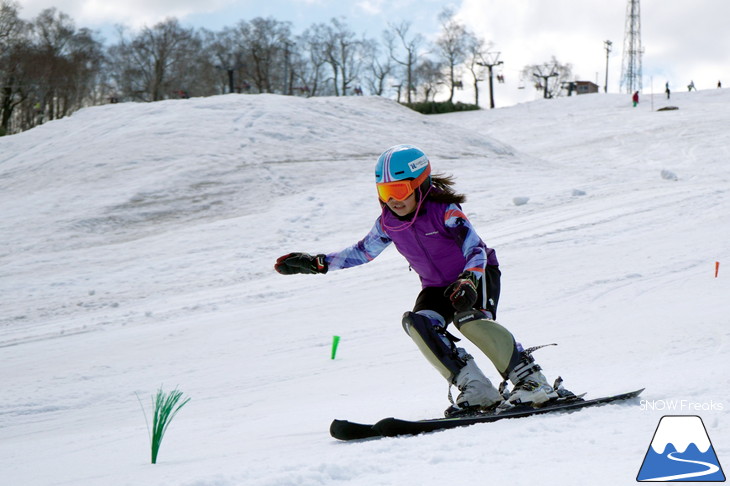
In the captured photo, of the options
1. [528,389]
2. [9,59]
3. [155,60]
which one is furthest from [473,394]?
[155,60]

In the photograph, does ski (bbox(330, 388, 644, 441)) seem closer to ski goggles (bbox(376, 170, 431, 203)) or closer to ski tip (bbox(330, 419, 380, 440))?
ski tip (bbox(330, 419, 380, 440))

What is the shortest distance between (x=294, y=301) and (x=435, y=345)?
5.24 m

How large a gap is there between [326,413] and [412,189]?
185 centimetres

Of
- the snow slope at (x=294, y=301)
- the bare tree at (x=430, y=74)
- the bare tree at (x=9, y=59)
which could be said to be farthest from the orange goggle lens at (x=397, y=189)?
the bare tree at (x=430, y=74)

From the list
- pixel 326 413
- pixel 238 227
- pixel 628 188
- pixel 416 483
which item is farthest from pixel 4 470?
pixel 628 188

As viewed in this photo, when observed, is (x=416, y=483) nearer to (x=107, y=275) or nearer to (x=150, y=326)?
(x=150, y=326)

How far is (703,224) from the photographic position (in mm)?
10539

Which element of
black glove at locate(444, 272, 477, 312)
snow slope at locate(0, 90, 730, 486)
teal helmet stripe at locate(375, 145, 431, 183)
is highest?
teal helmet stripe at locate(375, 145, 431, 183)

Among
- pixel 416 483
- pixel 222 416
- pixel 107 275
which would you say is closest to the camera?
pixel 416 483

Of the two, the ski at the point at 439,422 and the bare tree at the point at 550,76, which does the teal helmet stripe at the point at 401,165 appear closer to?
the ski at the point at 439,422

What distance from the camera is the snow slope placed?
315cm

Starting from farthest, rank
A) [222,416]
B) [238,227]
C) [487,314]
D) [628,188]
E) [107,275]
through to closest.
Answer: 1. [628,188]
2. [238,227]
3. [107,275]
4. [222,416]
5. [487,314]

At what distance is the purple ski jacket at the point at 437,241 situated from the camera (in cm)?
375

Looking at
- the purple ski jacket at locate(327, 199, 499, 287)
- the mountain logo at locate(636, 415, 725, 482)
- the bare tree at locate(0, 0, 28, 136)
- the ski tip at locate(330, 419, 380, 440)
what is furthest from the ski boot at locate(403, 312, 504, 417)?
the bare tree at locate(0, 0, 28, 136)
